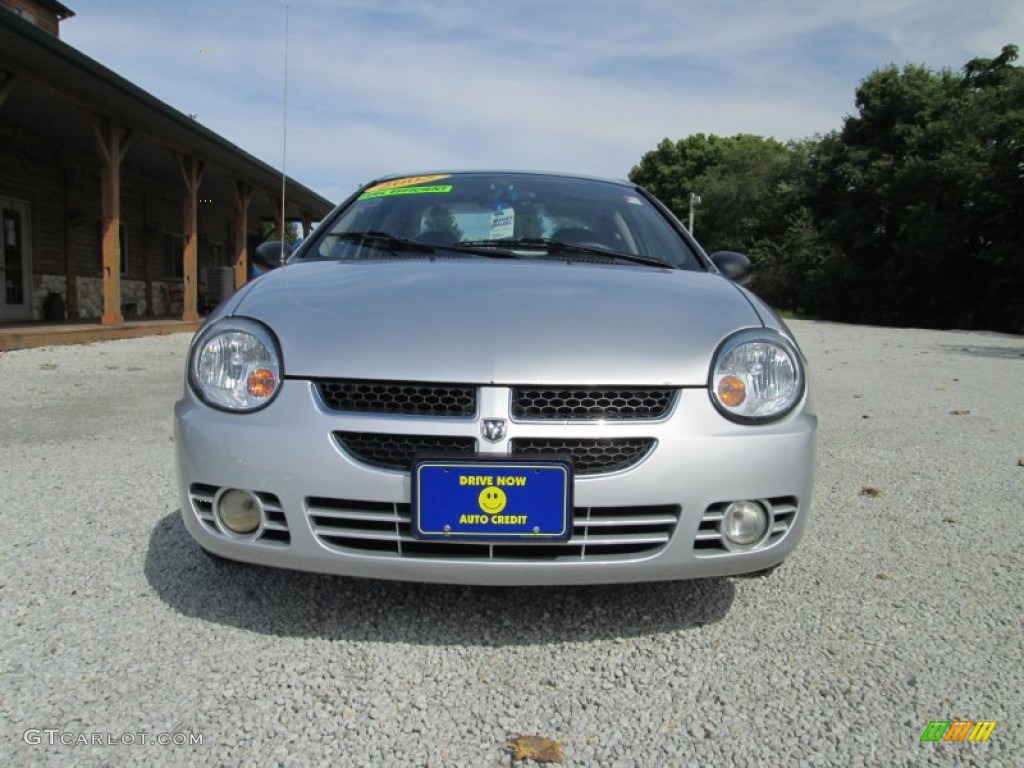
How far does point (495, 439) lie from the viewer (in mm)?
1609

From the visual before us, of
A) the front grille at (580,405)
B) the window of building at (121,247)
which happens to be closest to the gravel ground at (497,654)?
the front grille at (580,405)

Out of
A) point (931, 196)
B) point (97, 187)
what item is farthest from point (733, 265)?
point (931, 196)

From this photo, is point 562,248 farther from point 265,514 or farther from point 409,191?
point 265,514

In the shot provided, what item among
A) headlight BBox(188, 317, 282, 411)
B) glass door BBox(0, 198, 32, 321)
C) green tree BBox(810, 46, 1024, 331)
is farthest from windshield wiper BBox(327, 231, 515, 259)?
green tree BBox(810, 46, 1024, 331)

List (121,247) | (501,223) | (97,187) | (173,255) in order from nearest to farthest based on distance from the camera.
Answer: (501,223), (97,187), (121,247), (173,255)

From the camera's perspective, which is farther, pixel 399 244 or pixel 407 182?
pixel 407 182

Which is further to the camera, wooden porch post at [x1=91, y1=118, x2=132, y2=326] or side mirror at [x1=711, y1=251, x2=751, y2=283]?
wooden porch post at [x1=91, y1=118, x2=132, y2=326]

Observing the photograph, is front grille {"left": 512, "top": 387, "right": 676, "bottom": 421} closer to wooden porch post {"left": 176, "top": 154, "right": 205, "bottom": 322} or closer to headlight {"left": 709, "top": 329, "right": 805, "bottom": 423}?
headlight {"left": 709, "top": 329, "right": 805, "bottom": 423}

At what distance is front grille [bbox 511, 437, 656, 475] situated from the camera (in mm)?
1620

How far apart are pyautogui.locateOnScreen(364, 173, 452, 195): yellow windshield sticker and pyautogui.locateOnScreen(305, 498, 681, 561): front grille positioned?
169 cm

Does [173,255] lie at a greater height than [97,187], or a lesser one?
lesser

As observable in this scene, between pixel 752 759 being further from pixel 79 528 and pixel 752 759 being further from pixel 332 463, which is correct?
pixel 79 528

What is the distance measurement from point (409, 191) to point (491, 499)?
168 cm

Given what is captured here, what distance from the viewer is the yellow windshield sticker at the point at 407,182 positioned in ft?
9.73
